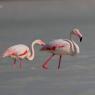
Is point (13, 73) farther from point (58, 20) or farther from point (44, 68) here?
point (58, 20)

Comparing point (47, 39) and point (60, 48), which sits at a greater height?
point (47, 39)

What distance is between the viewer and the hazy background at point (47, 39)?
110 inches

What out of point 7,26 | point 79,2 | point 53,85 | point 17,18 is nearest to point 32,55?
point 53,85

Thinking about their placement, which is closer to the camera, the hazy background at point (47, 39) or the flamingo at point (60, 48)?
the hazy background at point (47, 39)

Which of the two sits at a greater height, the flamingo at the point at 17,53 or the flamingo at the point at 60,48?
the flamingo at the point at 60,48

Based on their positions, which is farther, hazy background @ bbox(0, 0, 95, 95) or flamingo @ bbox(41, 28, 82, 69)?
flamingo @ bbox(41, 28, 82, 69)

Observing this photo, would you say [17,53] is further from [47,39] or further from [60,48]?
[47,39]

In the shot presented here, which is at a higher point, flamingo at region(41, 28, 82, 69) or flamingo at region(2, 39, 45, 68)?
flamingo at region(41, 28, 82, 69)

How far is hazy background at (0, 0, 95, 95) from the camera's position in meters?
2.79

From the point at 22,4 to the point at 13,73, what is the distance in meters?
4.02

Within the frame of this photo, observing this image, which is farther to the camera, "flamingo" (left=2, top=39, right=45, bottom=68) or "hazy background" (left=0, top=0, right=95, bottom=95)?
"flamingo" (left=2, top=39, right=45, bottom=68)

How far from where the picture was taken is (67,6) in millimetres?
6453

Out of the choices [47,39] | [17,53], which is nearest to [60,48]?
[17,53]

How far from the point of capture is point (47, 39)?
412 cm
